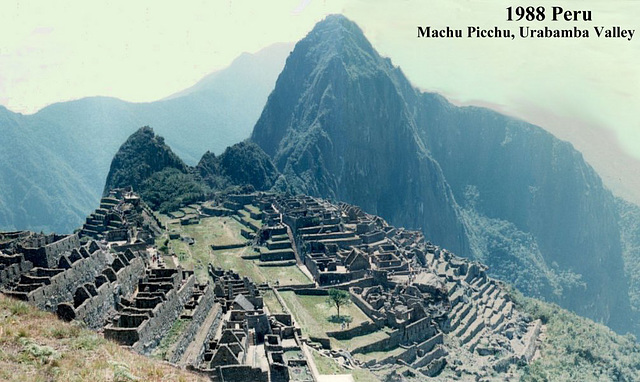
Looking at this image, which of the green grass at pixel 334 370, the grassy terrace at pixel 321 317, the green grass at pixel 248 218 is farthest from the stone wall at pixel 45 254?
the green grass at pixel 248 218

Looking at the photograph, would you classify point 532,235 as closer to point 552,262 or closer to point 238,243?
point 552,262

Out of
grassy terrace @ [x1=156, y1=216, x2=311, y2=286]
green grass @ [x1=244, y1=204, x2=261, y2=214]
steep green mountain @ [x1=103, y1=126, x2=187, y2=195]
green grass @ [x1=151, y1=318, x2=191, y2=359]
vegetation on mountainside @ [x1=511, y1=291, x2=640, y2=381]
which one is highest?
steep green mountain @ [x1=103, y1=126, x2=187, y2=195]

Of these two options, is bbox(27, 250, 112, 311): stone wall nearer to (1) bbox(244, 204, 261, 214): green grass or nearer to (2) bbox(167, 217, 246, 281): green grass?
(2) bbox(167, 217, 246, 281): green grass

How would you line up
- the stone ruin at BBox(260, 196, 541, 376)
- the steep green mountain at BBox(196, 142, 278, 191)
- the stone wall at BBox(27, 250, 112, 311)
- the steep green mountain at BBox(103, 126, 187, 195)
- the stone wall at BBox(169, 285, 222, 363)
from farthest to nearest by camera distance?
the steep green mountain at BBox(196, 142, 278, 191) → the steep green mountain at BBox(103, 126, 187, 195) → the stone ruin at BBox(260, 196, 541, 376) → the stone wall at BBox(169, 285, 222, 363) → the stone wall at BBox(27, 250, 112, 311)

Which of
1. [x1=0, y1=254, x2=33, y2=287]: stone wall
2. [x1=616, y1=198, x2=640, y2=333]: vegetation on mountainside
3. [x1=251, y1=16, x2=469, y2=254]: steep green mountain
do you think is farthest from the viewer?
[x1=251, y1=16, x2=469, y2=254]: steep green mountain

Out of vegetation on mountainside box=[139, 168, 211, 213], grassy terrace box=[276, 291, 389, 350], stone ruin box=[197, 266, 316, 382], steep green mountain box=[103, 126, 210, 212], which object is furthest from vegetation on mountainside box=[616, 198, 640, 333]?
stone ruin box=[197, 266, 316, 382]

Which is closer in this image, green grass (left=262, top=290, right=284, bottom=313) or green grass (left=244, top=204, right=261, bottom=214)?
green grass (left=262, top=290, right=284, bottom=313)
